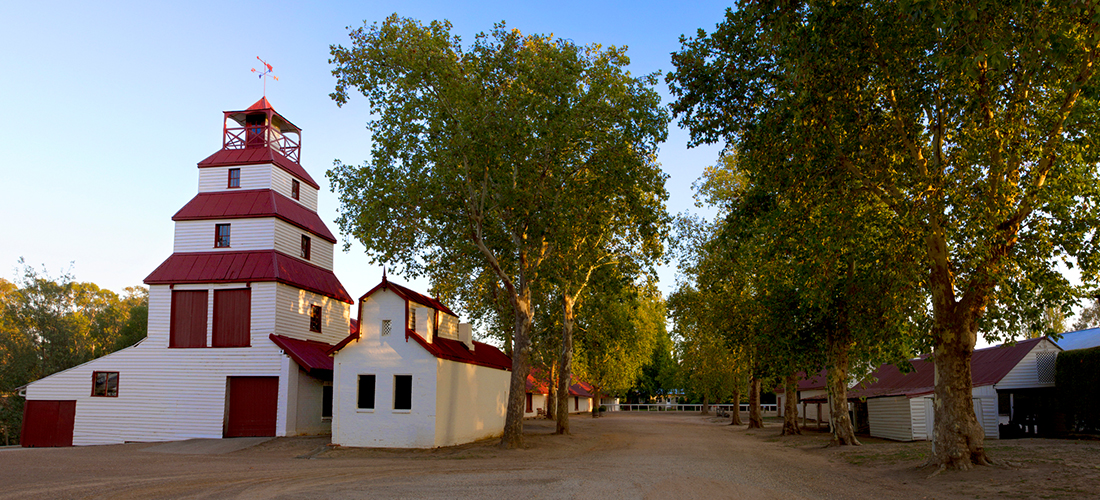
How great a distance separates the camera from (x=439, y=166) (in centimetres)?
2353

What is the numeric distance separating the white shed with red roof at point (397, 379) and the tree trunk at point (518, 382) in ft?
8.38

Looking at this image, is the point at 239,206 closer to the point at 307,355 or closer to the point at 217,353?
the point at 217,353

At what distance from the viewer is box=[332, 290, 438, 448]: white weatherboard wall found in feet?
82.6

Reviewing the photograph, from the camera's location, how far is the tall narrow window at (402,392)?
83.9ft

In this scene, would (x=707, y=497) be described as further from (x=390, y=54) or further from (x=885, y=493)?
(x=390, y=54)

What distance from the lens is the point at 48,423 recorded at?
102 feet

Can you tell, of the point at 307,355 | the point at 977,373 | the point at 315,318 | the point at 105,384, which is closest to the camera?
the point at 307,355

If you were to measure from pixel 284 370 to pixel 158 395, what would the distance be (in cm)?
629

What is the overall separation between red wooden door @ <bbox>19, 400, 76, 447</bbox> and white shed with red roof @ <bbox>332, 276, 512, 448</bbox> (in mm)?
14825

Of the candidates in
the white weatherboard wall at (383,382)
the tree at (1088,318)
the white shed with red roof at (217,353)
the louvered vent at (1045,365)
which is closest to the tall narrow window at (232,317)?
the white shed with red roof at (217,353)

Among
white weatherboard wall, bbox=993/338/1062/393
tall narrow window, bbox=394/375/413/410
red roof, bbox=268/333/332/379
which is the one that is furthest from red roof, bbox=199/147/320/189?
white weatherboard wall, bbox=993/338/1062/393

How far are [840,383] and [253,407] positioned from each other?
25040mm

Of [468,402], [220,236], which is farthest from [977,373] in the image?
[220,236]

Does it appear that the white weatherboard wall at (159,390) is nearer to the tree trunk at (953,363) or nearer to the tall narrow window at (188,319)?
the tall narrow window at (188,319)
